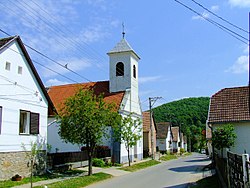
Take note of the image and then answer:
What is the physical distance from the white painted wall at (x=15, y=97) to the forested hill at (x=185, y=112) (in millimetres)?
67157

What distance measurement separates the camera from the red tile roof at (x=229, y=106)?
2125cm

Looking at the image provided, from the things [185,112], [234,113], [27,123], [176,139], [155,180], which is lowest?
[155,180]

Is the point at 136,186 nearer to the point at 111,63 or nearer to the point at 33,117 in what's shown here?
the point at 33,117

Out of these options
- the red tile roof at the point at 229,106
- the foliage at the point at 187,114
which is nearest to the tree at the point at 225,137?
the red tile roof at the point at 229,106

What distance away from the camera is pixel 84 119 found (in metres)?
21.5

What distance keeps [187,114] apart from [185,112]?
1.06 metres

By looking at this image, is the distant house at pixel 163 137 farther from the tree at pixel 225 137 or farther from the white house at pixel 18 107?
the tree at pixel 225 137

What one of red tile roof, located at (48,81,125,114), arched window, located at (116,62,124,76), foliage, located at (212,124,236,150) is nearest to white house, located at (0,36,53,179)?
foliage, located at (212,124,236,150)

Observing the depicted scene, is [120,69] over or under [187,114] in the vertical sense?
over

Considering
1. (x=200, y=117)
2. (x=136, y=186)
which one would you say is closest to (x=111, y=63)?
(x=136, y=186)

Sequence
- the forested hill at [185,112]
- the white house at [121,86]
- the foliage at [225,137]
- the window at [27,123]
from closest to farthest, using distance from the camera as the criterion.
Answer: the foliage at [225,137], the window at [27,123], the white house at [121,86], the forested hill at [185,112]

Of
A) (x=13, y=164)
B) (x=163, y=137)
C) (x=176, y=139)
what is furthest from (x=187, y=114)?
(x=13, y=164)

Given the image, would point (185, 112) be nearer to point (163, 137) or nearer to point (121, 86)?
point (163, 137)

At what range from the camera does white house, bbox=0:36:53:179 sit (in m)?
18.3
